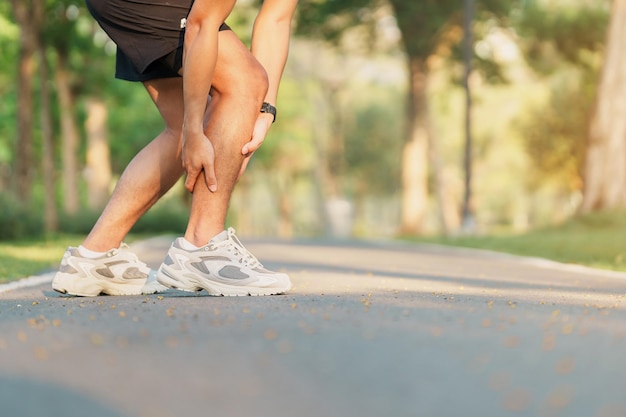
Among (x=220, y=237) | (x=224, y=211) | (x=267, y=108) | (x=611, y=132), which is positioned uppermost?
(x=611, y=132)

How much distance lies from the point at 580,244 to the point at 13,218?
9253mm

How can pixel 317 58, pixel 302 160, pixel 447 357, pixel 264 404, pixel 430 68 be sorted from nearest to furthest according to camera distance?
pixel 264 404, pixel 447 357, pixel 430 68, pixel 317 58, pixel 302 160

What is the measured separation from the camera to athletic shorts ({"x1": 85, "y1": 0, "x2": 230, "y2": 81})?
15.1ft

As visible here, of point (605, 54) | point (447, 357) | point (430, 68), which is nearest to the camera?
point (447, 357)

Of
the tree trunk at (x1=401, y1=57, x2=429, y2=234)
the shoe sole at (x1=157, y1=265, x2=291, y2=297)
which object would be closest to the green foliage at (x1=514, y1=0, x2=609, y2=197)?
the tree trunk at (x1=401, y1=57, x2=429, y2=234)

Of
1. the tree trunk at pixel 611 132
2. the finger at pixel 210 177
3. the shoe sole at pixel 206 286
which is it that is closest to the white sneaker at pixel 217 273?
the shoe sole at pixel 206 286

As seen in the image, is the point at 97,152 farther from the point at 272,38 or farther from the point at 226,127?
the point at 226,127

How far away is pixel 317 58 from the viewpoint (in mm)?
50969

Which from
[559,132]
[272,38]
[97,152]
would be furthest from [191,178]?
[559,132]

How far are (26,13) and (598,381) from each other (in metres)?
18.4

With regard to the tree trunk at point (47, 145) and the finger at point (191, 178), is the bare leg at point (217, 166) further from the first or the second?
the tree trunk at point (47, 145)

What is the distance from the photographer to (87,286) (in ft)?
14.9

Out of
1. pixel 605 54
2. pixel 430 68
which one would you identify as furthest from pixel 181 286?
pixel 430 68

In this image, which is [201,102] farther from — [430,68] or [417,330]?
[430,68]
